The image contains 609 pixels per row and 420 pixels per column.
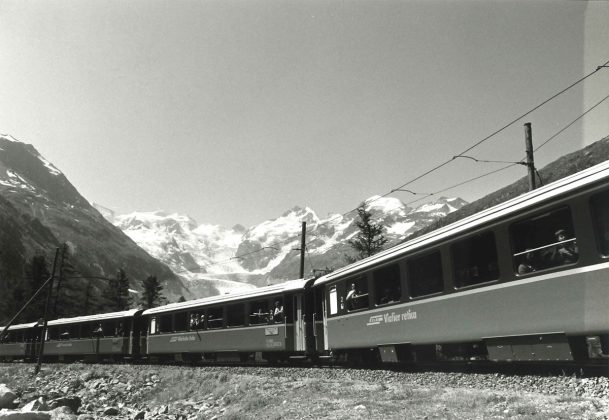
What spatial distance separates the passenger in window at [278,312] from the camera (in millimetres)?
20703

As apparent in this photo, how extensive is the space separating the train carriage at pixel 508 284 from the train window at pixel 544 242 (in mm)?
20

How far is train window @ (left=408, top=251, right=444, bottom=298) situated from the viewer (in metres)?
12.9

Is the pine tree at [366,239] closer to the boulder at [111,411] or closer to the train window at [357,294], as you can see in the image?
the train window at [357,294]

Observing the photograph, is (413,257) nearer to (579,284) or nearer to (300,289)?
(579,284)

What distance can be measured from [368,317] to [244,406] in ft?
17.1

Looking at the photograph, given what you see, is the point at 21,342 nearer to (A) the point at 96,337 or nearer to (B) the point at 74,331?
(B) the point at 74,331

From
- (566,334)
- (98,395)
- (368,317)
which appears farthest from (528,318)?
(98,395)

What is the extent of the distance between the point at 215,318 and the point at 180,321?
4.03 m

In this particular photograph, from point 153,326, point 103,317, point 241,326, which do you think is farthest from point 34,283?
point 241,326

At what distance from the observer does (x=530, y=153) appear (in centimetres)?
1762

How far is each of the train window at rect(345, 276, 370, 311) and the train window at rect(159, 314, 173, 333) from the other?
14535 millimetres

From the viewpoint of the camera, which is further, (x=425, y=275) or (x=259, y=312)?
(x=259, y=312)

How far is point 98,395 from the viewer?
2059 cm

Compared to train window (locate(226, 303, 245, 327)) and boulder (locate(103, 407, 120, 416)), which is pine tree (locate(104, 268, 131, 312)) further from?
boulder (locate(103, 407, 120, 416))
